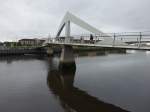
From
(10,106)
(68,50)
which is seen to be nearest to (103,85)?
(10,106)

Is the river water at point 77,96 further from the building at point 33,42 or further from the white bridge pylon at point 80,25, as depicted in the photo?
the building at point 33,42

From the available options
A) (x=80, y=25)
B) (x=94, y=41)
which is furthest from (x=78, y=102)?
(x=80, y=25)

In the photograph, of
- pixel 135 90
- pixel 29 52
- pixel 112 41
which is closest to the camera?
pixel 135 90

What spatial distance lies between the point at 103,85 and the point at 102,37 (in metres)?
5.53

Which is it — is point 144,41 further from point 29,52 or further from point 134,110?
point 29,52

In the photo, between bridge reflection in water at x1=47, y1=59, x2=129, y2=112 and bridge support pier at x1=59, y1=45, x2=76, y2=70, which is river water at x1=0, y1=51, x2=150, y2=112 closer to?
bridge reflection in water at x1=47, y1=59, x2=129, y2=112

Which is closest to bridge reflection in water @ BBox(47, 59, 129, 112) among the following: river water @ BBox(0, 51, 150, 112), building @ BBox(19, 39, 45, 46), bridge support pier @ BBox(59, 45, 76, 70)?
river water @ BBox(0, 51, 150, 112)

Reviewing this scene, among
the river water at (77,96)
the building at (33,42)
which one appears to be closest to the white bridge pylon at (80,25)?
the river water at (77,96)

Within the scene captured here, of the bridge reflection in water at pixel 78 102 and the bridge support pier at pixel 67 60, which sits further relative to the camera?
the bridge support pier at pixel 67 60

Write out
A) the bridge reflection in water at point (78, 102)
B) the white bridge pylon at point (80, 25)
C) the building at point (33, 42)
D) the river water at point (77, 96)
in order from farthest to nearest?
the building at point (33, 42) → the white bridge pylon at point (80, 25) → the river water at point (77, 96) → the bridge reflection in water at point (78, 102)

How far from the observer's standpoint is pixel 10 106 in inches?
→ 547

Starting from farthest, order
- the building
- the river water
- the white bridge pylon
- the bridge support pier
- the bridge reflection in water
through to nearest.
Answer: the building < the bridge support pier < the white bridge pylon < the river water < the bridge reflection in water

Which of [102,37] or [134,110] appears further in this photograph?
[102,37]

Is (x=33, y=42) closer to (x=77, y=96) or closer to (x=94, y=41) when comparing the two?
(x=94, y=41)
